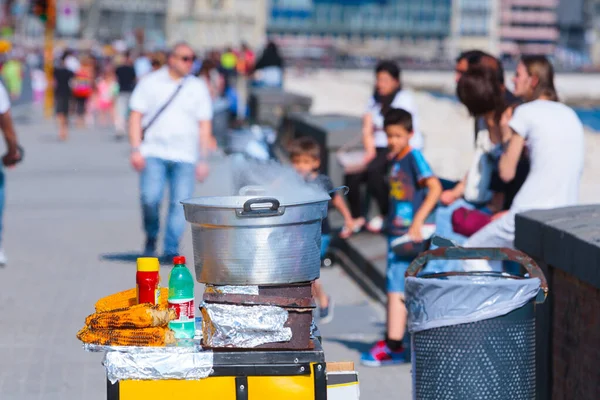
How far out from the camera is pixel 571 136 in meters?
6.51

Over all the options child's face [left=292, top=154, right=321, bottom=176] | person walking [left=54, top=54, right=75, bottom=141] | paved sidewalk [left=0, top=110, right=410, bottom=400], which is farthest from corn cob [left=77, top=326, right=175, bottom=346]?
person walking [left=54, top=54, right=75, bottom=141]

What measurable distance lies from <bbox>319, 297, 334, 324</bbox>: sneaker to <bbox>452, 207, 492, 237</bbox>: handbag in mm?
1665

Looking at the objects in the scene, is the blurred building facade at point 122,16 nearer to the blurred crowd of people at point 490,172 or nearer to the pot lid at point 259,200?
the blurred crowd of people at point 490,172

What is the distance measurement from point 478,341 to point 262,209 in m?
0.89

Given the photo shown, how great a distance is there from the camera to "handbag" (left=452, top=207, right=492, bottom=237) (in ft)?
22.8

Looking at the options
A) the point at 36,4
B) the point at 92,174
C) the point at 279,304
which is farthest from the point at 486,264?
the point at 36,4

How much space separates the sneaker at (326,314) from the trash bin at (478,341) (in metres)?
3.92

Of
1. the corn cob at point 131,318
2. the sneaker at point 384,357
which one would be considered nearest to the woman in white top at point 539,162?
the sneaker at point 384,357

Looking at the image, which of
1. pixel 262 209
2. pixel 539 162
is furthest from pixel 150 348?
pixel 539 162

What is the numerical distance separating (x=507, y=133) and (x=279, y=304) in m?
3.05

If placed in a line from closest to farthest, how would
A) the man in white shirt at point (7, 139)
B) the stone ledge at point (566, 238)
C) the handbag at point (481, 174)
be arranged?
the stone ledge at point (566, 238) < the handbag at point (481, 174) < the man in white shirt at point (7, 139)

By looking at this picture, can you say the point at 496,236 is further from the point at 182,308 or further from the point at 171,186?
the point at 171,186

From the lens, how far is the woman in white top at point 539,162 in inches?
254

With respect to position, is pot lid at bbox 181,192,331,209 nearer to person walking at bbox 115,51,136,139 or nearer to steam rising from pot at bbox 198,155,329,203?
steam rising from pot at bbox 198,155,329,203
